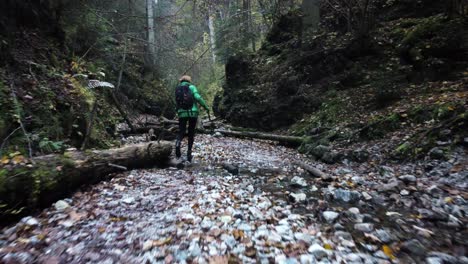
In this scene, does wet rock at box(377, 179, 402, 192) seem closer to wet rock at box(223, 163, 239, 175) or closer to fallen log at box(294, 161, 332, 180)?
fallen log at box(294, 161, 332, 180)

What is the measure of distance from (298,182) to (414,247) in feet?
8.30

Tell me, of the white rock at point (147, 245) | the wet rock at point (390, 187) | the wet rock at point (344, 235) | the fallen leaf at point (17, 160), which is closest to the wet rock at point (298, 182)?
the wet rock at point (390, 187)

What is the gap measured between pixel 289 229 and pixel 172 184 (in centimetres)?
264

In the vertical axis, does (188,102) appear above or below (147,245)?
above

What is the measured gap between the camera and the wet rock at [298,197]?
4.32m

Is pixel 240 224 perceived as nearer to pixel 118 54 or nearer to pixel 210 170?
pixel 210 170

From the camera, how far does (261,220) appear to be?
352 centimetres

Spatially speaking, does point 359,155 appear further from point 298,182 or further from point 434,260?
point 434,260

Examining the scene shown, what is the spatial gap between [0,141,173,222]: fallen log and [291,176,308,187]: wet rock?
127 inches

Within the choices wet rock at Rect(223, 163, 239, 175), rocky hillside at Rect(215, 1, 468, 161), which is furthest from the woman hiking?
rocky hillside at Rect(215, 1, 468, 161)

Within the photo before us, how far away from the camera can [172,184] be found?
5.21m

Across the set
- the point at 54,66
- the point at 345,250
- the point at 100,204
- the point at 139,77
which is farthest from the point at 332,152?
the point at 139,77

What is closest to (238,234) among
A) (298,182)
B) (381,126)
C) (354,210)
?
(354,210)

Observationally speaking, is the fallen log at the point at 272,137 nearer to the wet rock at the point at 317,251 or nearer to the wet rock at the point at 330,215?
the wet rock at the point at 330,215
